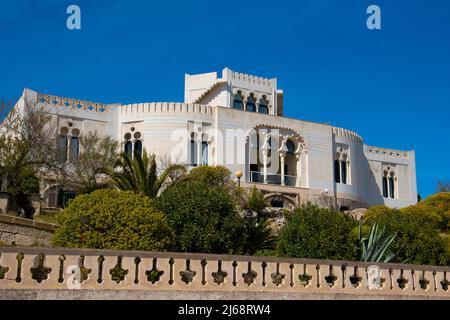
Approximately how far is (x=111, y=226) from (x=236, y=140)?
23.5 metres

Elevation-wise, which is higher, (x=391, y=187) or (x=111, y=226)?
(x=391, y=187)

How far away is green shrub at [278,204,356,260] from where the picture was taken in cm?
2144

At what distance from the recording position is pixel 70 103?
3959 centimetres

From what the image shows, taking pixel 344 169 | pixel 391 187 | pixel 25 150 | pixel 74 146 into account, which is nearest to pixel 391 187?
pixel 391 187

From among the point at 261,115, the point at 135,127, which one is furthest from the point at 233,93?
the point at 135,127

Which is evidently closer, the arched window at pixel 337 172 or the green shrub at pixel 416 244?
the green shrub at pixel 416 244

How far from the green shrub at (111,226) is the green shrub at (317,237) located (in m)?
4.60

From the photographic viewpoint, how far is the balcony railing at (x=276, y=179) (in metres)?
42.3

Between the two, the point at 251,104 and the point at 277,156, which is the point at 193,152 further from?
the point at 251,104

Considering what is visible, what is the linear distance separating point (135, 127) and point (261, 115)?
8.10 m

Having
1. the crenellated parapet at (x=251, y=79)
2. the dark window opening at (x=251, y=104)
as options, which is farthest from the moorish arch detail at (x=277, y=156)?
the crenellated parapet at (x=251, y=79)

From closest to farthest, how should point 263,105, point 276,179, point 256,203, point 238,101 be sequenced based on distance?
point 256,203
point 276,179
point 238,101
point 263,105

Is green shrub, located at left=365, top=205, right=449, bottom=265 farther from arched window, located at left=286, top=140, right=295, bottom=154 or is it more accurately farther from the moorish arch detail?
arched window, located at left=286, top=140, right=295, bottom=154

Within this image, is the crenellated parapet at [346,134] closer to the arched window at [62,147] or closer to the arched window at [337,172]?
the arched window at [337,172]
